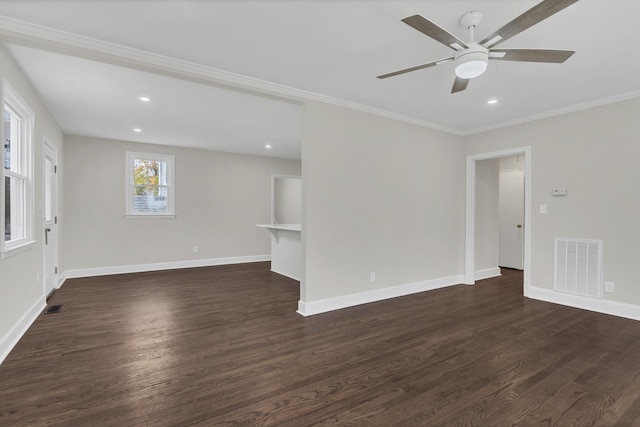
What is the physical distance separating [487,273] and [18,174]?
260 inches

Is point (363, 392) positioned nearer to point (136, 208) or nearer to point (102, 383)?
point (102, 383)

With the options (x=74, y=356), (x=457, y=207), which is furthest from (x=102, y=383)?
(x=457, y=207)

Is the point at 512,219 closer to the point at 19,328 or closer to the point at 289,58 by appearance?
the point at 289,58

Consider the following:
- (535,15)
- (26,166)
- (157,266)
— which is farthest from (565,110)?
(157,266)

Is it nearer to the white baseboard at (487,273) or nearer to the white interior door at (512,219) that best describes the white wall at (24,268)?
the white baseboard at (487,273)

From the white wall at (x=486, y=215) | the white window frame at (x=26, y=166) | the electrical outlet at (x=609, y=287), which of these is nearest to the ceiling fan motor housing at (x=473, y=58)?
the electrical outlet at (x=609, y=287)

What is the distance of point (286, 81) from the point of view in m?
3.17

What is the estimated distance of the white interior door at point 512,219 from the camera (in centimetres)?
618

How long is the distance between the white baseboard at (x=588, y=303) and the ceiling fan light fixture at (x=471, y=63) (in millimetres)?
3434

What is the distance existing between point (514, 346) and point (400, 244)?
6.10ft

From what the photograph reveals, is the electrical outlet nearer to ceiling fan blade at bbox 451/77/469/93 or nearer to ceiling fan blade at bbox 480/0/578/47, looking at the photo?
ceiling fan blade at bbox 451/77/469/93

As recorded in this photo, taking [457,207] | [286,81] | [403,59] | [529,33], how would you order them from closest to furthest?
[529,33] → [403,59] → [286,81] → [457,207]

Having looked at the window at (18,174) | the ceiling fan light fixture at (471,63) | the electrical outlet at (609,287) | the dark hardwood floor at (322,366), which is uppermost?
the ceiling fan light fixture at (471,63)

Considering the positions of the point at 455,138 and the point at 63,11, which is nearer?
the point at 63,11
